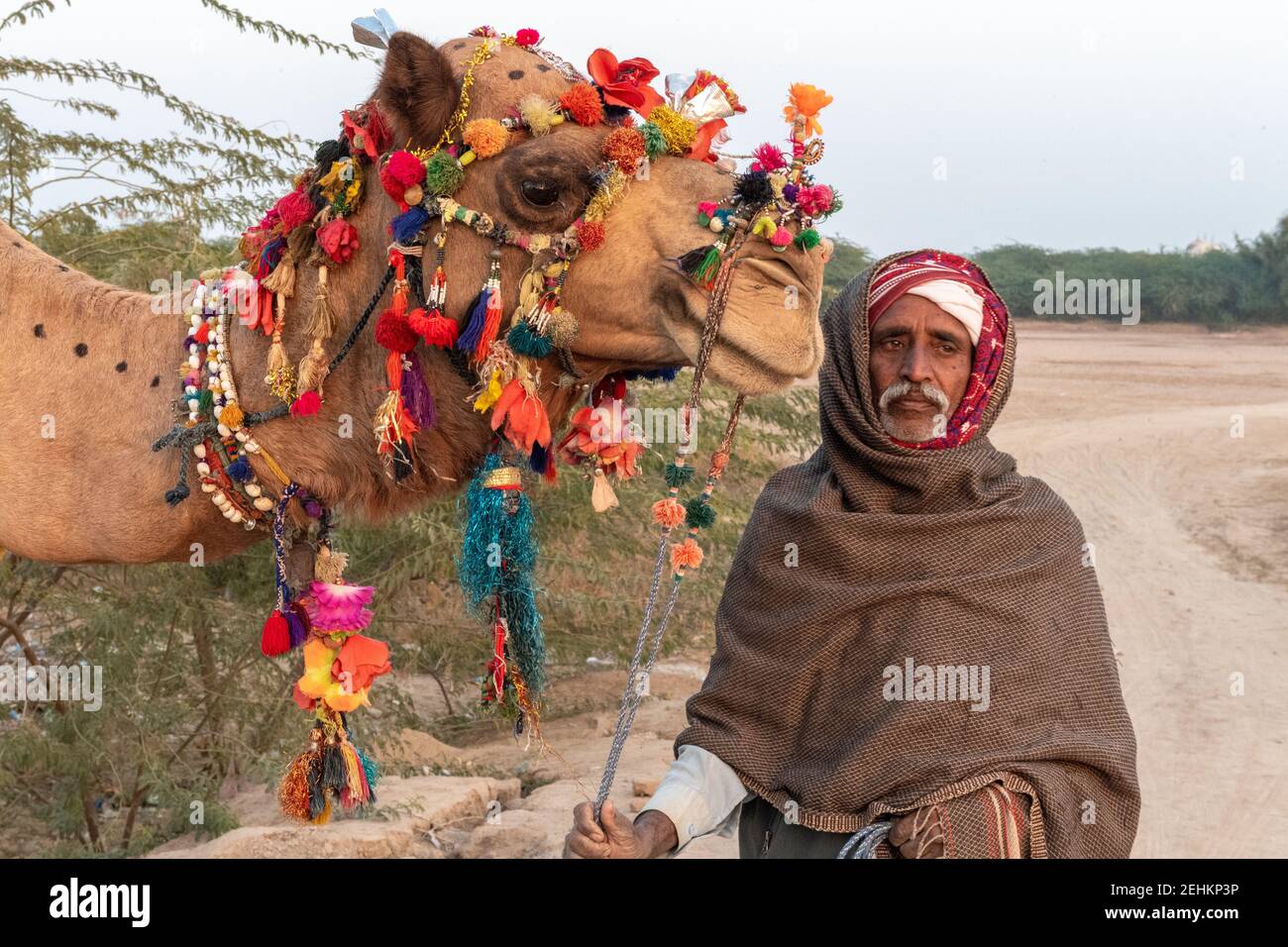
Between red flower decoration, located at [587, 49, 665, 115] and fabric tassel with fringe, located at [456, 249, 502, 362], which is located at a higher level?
red flower decoration, located at [587, 49, 665, 115]

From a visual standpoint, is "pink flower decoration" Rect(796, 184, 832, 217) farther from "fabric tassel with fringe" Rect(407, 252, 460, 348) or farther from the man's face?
"fabric tassel with fringe" Rect(407, 252, 460, 348)

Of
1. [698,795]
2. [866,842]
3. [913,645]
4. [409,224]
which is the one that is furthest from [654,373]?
[866,842]

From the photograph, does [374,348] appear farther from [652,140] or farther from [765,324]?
[765,324]

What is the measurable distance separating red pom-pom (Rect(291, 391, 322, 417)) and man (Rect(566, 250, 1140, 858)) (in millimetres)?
1010

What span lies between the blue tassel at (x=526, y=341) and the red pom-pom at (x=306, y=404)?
436 millimetres

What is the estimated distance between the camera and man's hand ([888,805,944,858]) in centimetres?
264

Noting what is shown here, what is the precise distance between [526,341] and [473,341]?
115 mm

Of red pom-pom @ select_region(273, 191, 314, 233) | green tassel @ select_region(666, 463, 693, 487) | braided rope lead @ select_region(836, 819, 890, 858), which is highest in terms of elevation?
red pom-pom @ select_region(273, 191, 314, 233)

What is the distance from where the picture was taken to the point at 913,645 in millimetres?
2820

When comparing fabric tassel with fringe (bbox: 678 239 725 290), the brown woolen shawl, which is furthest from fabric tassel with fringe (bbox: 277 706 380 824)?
fabric tassel with fringe (bbox: 678 239 725 290)

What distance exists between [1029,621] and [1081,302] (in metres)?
31.3
